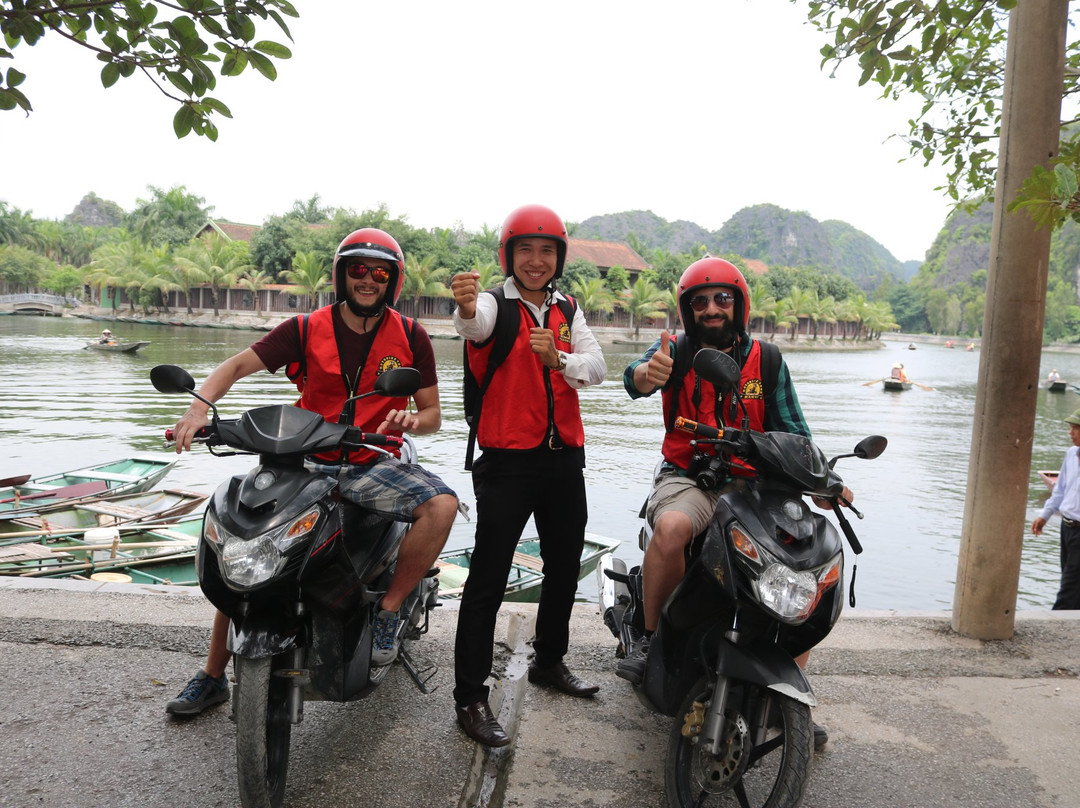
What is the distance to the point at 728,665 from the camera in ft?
8.79

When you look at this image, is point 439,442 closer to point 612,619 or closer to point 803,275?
point 612,619

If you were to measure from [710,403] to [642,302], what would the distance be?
193ft

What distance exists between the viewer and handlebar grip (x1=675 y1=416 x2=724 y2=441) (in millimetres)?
2844

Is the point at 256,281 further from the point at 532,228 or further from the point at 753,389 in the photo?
the point at 753,389

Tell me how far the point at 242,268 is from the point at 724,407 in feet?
188

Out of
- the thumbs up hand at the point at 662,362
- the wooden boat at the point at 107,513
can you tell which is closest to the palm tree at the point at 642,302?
the wooden boat at the point at 107,513

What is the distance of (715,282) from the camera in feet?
11.2

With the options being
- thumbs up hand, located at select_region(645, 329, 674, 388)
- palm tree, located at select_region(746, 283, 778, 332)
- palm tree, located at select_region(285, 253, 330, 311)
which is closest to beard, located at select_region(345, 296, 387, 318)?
thumbs up hand, located at select_region(645, 329, 674, 388)

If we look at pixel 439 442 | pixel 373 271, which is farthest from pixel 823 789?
pixel 439 442

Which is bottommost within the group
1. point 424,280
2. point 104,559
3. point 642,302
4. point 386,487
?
point 104,559

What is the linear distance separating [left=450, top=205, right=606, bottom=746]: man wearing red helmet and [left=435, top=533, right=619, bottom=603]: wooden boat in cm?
357

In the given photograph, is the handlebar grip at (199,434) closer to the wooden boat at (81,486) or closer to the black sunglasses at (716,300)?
the black sunglasses at (716,300)

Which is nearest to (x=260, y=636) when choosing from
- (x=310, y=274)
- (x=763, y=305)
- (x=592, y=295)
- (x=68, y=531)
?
(x=68, y=531)

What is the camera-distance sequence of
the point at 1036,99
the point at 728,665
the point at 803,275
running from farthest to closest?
the point at 803,275
the point at 1036,99
the point at 728,665
